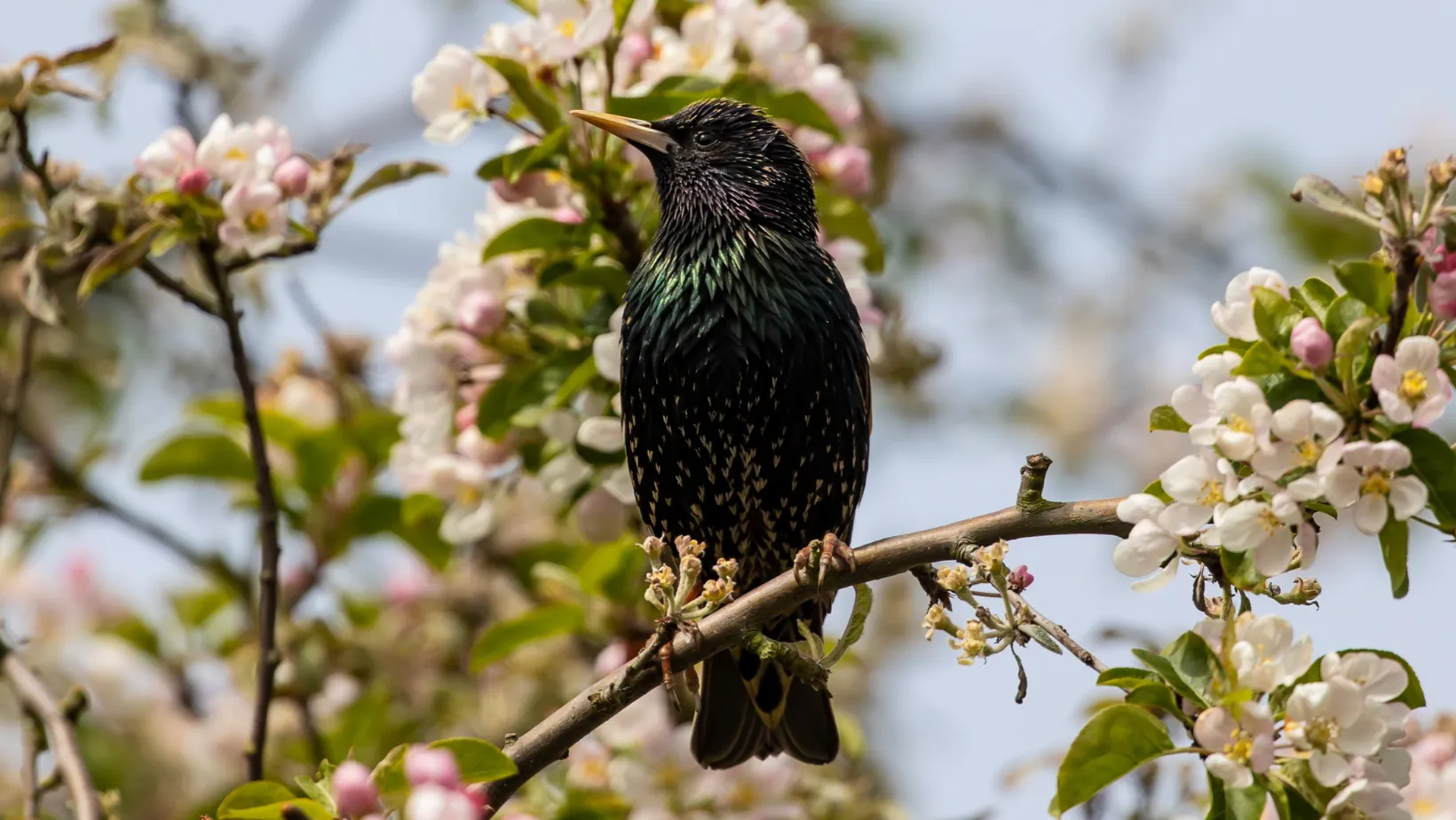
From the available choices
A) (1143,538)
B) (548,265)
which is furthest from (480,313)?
(1143,538)

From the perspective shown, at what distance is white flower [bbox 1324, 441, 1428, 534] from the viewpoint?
1.93 metres

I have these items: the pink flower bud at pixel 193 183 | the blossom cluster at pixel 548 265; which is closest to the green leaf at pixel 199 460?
the blossom cluster at pixel 548 265

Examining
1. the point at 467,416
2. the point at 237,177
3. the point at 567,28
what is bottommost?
the point at 467,416

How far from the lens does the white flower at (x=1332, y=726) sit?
6.36ft

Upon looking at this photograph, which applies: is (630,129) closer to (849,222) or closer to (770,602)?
(849,222)

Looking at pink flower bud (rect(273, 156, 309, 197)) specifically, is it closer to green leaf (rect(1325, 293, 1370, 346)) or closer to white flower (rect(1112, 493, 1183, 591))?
white flower (rect(1112, 493, 1183, 591))

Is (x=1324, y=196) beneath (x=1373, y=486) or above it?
above

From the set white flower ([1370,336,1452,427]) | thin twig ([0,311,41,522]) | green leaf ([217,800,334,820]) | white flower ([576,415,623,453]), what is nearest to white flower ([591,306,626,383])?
white flower ([576,415,623,453])

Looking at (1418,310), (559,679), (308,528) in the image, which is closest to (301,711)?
(308,528)

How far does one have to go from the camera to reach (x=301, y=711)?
414 cm

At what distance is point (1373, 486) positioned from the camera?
6.48 feet

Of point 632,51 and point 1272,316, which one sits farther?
point 632,51

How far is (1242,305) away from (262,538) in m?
1.97

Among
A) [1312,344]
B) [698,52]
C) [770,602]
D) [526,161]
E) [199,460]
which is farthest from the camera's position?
[199,460]
